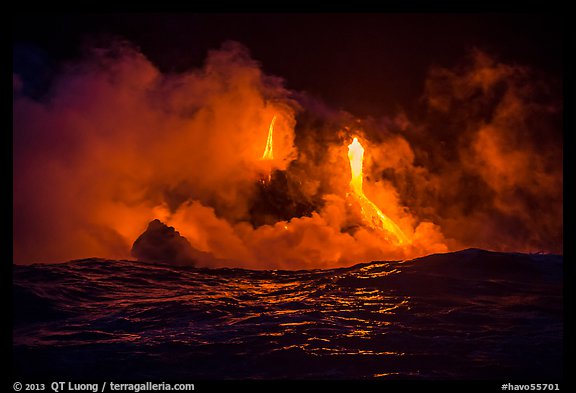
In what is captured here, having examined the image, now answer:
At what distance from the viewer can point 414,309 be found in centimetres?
1550

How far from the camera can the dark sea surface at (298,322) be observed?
1155 cm

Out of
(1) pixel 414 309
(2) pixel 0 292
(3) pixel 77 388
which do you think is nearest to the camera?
(3) pixel 77 388

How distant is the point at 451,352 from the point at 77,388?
8277 mm

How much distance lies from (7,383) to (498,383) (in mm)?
10544

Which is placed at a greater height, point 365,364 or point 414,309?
point 414,309

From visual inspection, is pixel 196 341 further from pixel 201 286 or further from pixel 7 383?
pixel 201 286

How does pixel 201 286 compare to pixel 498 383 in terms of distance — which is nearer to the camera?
pixel 498 383

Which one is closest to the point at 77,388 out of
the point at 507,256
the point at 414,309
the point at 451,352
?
the point at 451,352

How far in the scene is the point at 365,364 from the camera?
11.5 metres

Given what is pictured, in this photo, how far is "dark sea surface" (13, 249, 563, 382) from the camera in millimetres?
11547

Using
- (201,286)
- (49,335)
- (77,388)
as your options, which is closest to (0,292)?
(49,335)

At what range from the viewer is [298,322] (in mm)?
14547

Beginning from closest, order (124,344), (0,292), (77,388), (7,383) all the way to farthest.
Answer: (77,388) → (7,383) → (124,344) → (0,292)

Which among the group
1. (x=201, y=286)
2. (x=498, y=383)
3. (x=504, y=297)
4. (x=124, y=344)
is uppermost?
(x=201, y=286)
